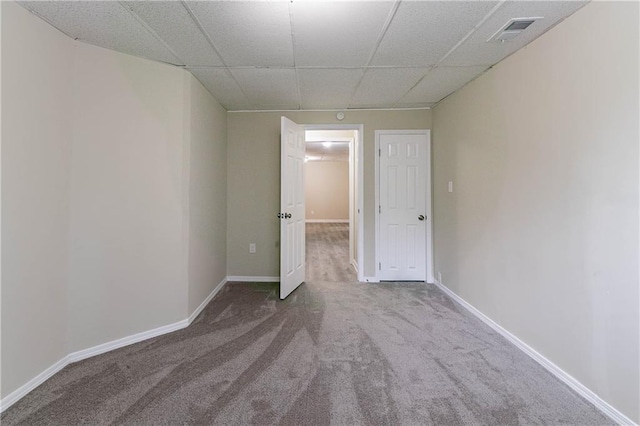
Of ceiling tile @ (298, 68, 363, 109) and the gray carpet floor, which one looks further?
ceiling tile @ (298, 68, 363, 109)

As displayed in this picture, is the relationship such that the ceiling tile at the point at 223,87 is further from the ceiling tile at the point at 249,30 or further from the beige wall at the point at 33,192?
the beige wall at the point at 33,192

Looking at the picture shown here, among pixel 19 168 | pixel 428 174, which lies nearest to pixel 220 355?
pixel 19 168

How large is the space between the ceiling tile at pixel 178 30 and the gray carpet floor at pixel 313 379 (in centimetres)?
226

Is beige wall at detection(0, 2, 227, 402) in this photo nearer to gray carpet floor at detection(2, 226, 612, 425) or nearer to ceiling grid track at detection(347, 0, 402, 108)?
gray carpet floor at detection(2, 226, 612, 425)

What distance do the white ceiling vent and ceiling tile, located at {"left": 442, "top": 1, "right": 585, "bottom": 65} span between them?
1.2 inches

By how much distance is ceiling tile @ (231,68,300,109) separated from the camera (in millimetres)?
2545

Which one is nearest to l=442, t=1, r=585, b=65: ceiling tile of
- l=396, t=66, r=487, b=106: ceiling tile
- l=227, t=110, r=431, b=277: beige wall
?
l=396, t=66, r=487, b=106: ceiling tile

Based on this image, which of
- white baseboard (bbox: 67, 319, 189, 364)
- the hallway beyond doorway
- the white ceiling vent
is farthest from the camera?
the hallway beyond doorway

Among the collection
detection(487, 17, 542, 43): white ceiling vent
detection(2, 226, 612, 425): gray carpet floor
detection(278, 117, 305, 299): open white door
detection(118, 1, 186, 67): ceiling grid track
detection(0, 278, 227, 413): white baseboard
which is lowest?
detection(2, 226, 612, 425): gray carpet floor

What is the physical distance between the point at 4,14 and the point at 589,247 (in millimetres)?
3503

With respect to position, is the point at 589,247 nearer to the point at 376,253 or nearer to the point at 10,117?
the point at 376,253

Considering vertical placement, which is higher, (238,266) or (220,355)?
(238,266)

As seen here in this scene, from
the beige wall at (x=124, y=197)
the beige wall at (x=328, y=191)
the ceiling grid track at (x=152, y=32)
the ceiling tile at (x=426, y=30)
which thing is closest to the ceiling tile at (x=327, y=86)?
the ceiling tile at (x=426, y=30)

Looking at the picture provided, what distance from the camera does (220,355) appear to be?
202cm
